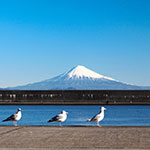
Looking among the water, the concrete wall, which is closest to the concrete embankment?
the water

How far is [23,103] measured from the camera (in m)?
130

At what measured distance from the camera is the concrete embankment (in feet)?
44.3

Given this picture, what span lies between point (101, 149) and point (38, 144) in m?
2.00

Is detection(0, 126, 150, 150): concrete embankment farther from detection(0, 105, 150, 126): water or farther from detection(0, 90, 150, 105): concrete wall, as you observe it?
detection(0, 90, 150, 105): concrete wall

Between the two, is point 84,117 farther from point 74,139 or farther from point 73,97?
point 73,97

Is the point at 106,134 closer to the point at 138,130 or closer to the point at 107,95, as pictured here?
the point at 138,130

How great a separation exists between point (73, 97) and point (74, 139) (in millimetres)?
116049

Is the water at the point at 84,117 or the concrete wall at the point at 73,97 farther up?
the concrete wall at the point at 73,97

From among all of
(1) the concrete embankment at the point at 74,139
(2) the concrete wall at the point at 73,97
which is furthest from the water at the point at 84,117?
(2) the concrete wall at the point at 73,97

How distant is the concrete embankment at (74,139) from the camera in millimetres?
13508

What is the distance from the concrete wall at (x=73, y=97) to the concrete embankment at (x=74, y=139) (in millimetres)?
108201

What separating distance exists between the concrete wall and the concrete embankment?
108 meters

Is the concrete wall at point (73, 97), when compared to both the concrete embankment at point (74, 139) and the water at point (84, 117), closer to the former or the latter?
the water at point (84, 117)

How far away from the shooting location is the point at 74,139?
15.0 m
